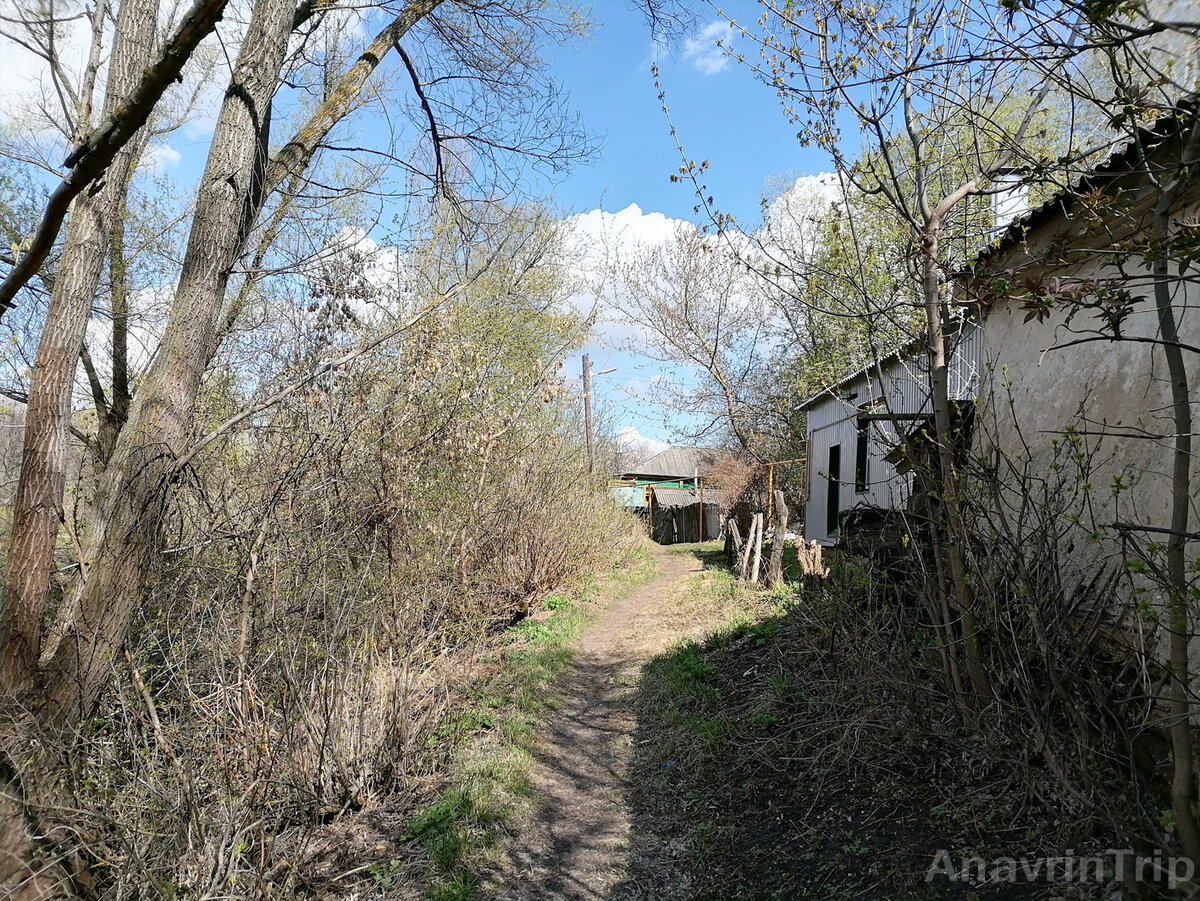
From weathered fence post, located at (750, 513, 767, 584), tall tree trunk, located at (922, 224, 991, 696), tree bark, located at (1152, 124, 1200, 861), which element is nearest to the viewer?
tree bark, located at (1152, 124, 1200, 861)

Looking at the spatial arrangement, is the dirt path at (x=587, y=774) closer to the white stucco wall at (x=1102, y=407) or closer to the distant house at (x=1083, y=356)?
the distant house at (x=1083, y=356)

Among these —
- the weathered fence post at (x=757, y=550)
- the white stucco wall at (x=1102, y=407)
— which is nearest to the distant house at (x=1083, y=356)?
the white stucco wall at (x=1102, y=407)

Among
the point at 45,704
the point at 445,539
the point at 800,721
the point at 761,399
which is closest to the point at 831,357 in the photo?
the point at 761,399

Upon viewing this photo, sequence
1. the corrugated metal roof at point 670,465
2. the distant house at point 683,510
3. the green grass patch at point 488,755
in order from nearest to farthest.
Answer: the green grass patch at point 488,755 → the distant house at point 683,510 → the corrugated metal roof at point 670,465

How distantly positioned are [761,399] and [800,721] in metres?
17.8

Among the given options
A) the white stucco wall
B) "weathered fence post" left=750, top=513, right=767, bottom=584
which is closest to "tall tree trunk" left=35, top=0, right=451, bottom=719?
the white stucco wall

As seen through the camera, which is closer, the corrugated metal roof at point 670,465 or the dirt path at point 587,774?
the dirt path at point 587,774

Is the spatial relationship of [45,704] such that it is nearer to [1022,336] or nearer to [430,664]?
[430,664]

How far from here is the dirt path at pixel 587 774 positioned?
13.7 feet

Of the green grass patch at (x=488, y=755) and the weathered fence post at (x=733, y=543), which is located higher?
the weathered fence post at (x=733, y=543)

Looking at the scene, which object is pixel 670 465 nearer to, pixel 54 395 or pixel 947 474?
pixel 947 474

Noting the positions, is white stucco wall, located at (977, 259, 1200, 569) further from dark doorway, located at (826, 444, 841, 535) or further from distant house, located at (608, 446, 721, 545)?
distant house, located at (608, 446, 721, 545)

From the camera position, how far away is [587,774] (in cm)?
560

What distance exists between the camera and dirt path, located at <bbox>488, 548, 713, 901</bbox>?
4.19 meters
